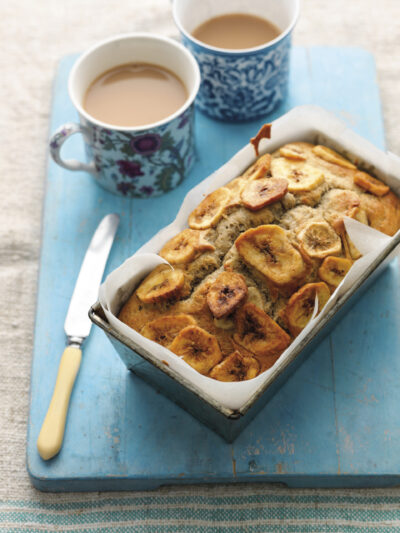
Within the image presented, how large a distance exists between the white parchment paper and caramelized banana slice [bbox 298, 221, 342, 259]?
0.13 feet

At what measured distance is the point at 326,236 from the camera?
1436 mm

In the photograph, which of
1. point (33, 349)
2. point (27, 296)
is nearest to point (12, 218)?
point (27, 296)

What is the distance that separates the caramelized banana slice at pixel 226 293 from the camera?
134 centimetres

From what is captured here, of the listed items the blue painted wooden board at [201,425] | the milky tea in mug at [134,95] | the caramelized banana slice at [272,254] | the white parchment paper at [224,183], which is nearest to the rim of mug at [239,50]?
the milky tea in mug at [134,95]

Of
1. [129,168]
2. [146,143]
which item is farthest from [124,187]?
[146,143]

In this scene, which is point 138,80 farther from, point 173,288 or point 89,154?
point 173,288

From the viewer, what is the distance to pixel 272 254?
139cm

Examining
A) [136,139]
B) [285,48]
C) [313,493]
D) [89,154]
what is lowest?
[313,493]

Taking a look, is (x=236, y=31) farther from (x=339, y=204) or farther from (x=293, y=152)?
(x=339, y=204)

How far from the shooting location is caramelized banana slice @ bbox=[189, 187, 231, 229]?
4.81 feet

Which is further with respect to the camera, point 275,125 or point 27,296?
point 27,296

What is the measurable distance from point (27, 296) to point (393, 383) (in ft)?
3.14

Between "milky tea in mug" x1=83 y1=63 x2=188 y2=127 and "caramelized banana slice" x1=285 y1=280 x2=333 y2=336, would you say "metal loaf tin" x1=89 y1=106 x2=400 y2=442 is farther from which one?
"milky tea in mug" x1=83 y1=63 x2=188 y2=127

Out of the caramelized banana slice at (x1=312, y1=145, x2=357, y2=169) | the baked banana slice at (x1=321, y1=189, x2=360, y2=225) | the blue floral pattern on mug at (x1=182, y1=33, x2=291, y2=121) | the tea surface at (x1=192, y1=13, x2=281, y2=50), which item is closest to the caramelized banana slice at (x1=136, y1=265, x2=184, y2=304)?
the baked banana slice at (x1=321, y1=189, x2=360, y2=225)
